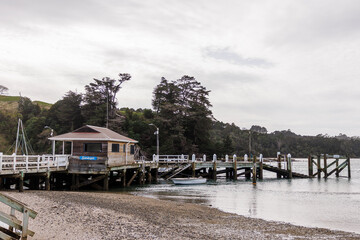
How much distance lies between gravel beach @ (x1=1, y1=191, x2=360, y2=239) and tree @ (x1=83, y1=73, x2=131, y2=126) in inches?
1949

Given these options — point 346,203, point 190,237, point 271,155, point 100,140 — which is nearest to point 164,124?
point 100,140

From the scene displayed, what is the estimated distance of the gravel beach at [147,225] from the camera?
1182 cm

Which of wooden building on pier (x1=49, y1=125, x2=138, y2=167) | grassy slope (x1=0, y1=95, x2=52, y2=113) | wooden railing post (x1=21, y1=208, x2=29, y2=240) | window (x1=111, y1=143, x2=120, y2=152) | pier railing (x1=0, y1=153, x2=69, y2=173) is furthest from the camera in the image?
grassy slope (x1=0, y1=95, x2=52, y2=113)

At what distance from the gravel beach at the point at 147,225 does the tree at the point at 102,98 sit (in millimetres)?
49505

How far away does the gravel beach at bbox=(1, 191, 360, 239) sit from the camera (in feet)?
38.8

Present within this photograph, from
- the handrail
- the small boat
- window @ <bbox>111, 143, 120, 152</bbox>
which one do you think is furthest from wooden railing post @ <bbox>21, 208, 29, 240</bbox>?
the small boat

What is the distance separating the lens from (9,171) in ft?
70.6

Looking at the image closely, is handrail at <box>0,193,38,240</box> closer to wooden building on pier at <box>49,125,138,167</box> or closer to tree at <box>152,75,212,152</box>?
wooden building on pier at <box>49,125,138,167</box>

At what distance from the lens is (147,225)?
13.6 metres

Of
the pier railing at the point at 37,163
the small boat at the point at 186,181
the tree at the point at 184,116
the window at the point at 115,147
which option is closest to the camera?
the pier railing at the point at 37,163

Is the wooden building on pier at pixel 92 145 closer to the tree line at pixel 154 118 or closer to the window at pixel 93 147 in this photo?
the window at pixel 93 147

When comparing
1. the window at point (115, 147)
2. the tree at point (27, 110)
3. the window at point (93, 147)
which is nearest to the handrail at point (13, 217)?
the window at point (93, 147)

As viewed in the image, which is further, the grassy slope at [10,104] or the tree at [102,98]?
the grassy slope at [10,104]

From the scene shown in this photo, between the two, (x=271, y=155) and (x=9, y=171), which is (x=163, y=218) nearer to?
(x=9, y=171)
